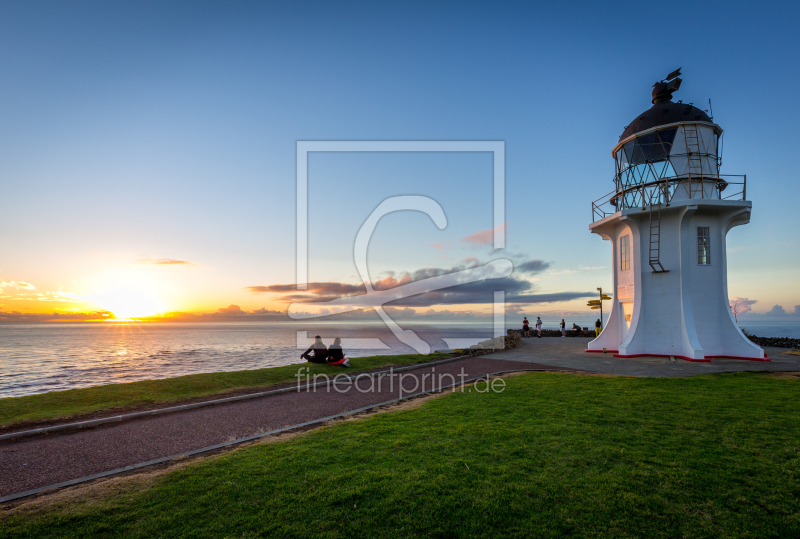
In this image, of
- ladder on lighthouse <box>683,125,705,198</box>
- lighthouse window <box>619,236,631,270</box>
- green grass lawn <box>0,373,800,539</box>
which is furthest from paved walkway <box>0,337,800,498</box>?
ladder on lighthouse <box>683,125,705,198</box>

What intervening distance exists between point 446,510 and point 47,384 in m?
25.6

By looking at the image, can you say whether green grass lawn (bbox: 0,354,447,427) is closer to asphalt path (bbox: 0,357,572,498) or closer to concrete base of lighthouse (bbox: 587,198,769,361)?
asphalt path (bbox: 0,357,572,498)

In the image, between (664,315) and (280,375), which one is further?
(664,315)

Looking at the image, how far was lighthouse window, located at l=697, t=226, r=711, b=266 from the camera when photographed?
18.5 meters

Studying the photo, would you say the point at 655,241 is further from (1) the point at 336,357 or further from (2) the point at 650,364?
(1) the point at 336,357

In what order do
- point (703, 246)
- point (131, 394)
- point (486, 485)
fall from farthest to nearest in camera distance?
point (703, 246), point (131, 394), point (486, 485)

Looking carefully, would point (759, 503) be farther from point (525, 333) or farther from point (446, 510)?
point (525, 333)

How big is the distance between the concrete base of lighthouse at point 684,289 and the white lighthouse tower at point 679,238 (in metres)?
0.04

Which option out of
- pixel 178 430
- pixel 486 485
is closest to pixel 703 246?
pixel 486 485

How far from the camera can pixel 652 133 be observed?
1930 cm

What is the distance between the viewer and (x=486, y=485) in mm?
4824

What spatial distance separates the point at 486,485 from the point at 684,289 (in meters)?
18.5

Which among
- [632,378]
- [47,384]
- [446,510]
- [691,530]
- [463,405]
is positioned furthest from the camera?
[47,384]

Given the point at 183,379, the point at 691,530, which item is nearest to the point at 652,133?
the point at 691,530
